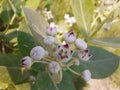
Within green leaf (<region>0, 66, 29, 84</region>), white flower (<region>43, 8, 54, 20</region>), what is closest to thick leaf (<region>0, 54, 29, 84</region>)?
green leaf (<region>0, 66, 29, 84</region>)

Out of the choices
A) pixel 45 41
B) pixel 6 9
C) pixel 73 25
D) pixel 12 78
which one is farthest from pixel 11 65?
pixel 73 25

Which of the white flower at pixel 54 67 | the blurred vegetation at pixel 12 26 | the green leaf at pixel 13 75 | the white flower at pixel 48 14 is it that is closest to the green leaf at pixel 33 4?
the blurred vegetation at pixel 12 26

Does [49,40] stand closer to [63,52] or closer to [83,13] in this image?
[63,52]

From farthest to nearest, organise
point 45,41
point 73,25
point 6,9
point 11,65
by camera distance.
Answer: point 73,25
point 6,9
point 11,65
point 45,41

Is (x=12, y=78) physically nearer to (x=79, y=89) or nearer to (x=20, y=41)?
(x=20, y=41)

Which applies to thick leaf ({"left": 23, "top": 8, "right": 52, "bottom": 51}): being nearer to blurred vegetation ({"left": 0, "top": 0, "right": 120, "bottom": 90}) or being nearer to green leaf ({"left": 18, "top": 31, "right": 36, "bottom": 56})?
green leaf ({"left": 18, "top": 31, "right": 36, "bottom": 56})

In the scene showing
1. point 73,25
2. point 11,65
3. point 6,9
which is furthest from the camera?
point 73,25

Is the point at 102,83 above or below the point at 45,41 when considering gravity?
below

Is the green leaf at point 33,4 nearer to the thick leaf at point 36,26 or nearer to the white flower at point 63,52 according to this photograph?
the thick leaf at point 36,26

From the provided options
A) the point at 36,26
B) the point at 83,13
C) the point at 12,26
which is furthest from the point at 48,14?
the point at 36,26
